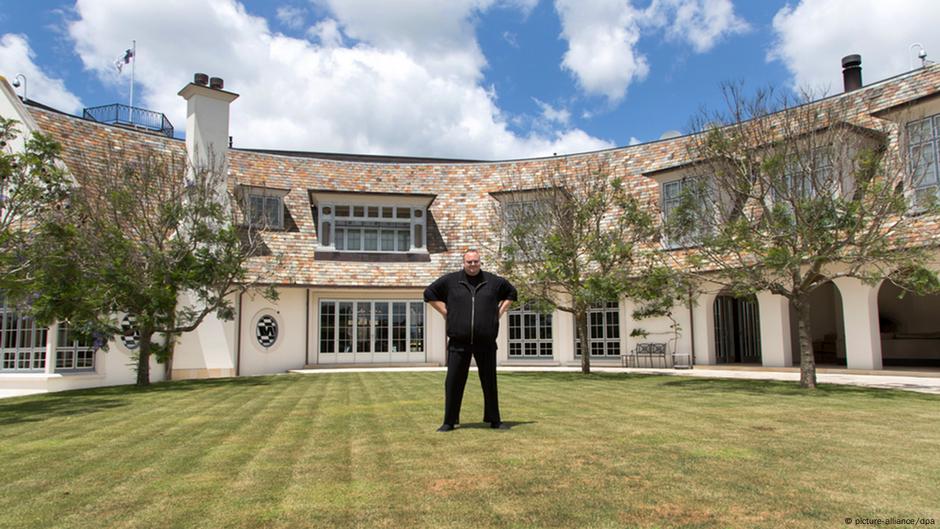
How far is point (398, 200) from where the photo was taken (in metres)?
23.7

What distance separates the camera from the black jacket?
6.88m

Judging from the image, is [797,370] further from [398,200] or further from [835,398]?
[398,200]

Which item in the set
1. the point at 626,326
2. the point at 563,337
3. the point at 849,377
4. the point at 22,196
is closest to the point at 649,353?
the point at 626,326

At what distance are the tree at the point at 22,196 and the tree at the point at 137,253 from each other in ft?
1.53

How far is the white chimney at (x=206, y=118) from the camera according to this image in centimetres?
2134

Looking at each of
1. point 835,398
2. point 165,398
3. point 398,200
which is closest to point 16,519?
point 165,398

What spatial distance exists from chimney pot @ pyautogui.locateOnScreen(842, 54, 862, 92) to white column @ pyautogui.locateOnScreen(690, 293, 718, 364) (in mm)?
8433

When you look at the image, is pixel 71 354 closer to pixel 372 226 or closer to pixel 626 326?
pixel 372 226

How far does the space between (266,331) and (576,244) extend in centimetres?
1111

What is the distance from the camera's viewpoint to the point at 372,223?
24.0 m

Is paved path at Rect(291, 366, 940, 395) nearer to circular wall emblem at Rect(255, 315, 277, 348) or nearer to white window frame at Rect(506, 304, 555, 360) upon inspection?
circular wall emblem at Rect(255, 315, 277, 348)

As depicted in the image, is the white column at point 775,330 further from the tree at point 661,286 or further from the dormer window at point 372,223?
the dormer window at point 372,223

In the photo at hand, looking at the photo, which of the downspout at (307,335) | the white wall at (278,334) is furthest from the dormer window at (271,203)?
the downspout at (307,335)

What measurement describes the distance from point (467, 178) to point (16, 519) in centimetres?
2275
